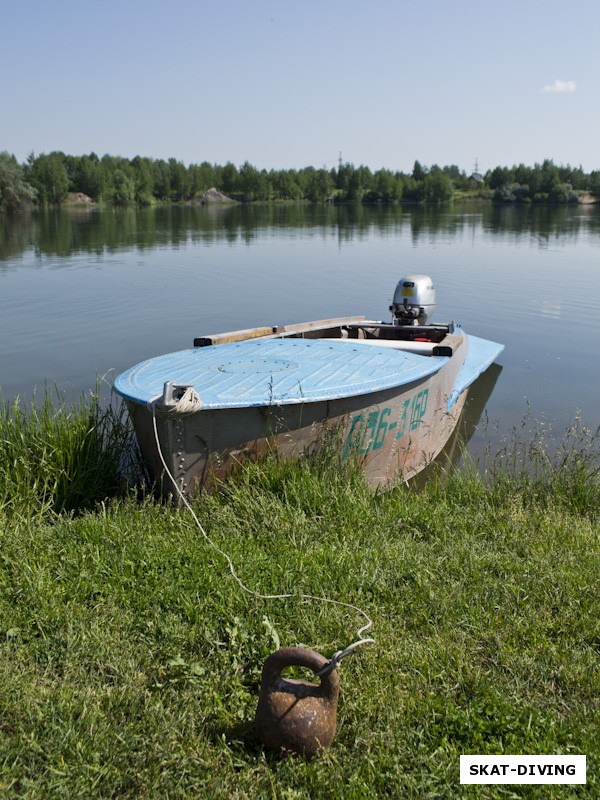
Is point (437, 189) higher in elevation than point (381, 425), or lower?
higher

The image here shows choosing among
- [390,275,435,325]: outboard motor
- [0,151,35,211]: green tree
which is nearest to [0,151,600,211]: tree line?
[0,151,35,211]: green tree

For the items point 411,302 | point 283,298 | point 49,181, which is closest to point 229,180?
point 49,181

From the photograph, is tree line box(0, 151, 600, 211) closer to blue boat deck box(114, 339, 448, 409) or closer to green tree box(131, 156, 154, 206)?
green tree box(131, 156, 154, 206)

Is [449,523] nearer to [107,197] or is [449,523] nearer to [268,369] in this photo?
[268,369]

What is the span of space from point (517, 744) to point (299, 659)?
0.91m

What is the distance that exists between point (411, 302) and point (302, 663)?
7506mm

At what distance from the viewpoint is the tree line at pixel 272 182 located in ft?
305

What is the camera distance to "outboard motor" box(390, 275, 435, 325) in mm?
9859

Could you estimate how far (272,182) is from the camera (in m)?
120

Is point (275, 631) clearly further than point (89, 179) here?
No

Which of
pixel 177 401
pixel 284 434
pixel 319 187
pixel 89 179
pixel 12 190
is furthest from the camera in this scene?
pixel 319 187

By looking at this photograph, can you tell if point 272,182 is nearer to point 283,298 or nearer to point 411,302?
point 283,298

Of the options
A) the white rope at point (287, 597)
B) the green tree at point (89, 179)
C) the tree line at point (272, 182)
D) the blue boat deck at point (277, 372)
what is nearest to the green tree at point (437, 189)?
the tree line at point (272, 182)

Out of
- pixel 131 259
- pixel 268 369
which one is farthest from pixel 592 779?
pixel 131 259
